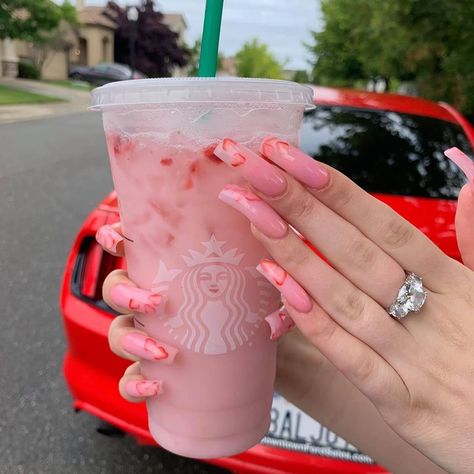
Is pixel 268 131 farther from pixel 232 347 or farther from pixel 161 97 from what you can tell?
pixel 232 347

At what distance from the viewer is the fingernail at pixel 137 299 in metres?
0.97

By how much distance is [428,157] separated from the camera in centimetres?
261

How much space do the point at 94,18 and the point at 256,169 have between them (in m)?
45.0

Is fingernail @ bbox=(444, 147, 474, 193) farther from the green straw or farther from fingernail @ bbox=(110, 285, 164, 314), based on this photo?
fingernail @ bbox=(110, 285, 164, 314)

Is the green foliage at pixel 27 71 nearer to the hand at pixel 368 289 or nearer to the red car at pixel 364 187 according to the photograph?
the red car at pixel 364 187

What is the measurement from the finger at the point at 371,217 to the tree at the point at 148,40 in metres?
40.4

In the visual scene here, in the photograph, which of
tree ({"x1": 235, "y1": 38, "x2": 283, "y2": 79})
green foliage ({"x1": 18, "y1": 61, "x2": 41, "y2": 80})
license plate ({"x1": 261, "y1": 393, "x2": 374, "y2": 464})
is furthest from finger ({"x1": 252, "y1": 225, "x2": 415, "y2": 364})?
tree ({"x1": 235, "y1": 38, "x2": 283, "y2": 79})

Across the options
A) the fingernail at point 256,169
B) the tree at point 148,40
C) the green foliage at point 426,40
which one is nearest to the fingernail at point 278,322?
the fingernail at point 256,169

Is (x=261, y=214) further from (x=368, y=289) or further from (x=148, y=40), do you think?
(x=148, y=40)

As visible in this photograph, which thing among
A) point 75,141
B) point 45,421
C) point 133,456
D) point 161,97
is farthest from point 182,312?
point 75,141

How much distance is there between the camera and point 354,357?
0.82 metres

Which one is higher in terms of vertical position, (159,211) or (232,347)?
(159,211)

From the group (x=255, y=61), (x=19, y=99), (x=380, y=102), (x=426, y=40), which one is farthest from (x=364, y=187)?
(x=255, y=61)

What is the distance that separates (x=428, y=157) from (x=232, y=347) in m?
1.91
